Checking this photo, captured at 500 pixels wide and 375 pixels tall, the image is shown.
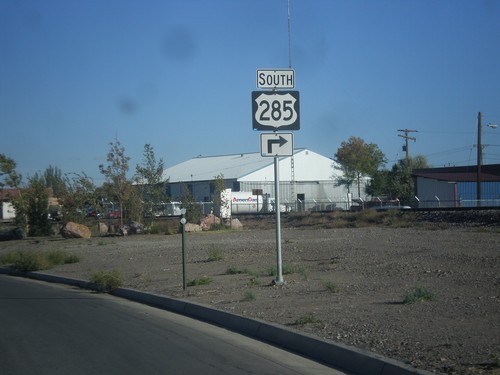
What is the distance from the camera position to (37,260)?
2247 centimetres

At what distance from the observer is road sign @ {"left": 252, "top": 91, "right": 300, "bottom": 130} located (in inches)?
572

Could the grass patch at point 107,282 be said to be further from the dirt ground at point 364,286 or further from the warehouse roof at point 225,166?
the warehouse roof at point 225,166

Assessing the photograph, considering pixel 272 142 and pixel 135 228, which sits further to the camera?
pixel 135 228

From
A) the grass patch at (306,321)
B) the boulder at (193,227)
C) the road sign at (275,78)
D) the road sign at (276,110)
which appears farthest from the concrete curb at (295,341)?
the boulder at (193,227)

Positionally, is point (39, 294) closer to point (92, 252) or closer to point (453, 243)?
point (92, 252)

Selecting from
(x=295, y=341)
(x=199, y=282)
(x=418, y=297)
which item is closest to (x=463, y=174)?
(x=199, y=282)

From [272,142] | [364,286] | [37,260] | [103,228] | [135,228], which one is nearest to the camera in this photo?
[364,286]

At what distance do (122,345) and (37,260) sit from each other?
13.8 metres

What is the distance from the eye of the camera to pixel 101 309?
13.6m

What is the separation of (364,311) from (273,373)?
3444mm

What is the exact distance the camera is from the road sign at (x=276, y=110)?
1453 cm

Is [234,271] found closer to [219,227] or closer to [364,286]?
Answer: [364,286]

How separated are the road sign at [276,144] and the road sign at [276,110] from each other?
19cm

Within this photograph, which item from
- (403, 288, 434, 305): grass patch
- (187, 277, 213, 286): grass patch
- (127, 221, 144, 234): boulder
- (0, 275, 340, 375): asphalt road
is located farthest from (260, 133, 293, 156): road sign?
(127, 221, 144, 234): boulder
